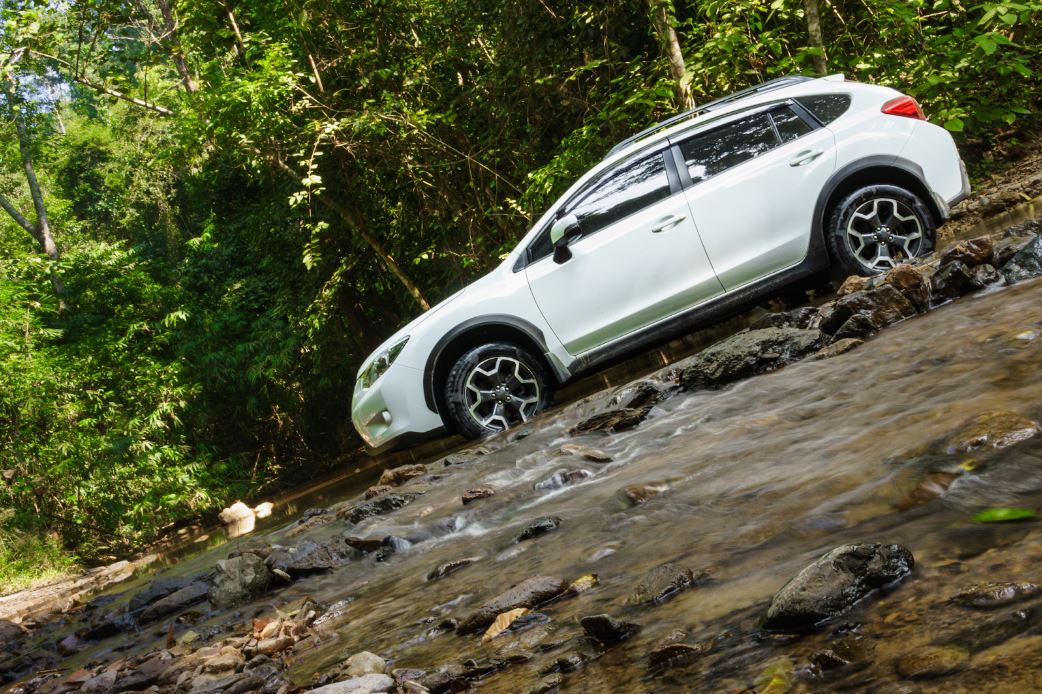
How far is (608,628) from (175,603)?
387 centimetres

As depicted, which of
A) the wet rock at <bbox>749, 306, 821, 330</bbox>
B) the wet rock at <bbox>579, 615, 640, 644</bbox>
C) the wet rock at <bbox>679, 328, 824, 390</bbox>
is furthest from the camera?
the wet rock at <bbox>749, 306, 821, 330</bbox>

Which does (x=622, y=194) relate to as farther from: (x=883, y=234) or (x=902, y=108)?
(x=902, y=108)

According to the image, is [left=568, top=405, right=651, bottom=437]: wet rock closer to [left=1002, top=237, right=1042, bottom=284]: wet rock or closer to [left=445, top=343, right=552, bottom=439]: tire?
[left=445, top=343, right=552, bottom=439]: tire

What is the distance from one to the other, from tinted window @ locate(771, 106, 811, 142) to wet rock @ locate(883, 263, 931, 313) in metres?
1.59

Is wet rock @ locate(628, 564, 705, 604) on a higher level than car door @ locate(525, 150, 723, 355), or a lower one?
lower

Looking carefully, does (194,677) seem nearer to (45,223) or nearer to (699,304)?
(699,304)

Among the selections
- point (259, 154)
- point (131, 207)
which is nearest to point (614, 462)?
point (259, 154)

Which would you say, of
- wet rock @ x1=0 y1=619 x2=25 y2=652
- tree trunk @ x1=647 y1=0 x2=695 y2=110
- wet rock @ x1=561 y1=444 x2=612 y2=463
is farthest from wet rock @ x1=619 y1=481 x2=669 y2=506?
tree trunk @ x1=647 y1=0 x2=695 y2=110

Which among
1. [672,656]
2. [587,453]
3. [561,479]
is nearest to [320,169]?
[587,453]

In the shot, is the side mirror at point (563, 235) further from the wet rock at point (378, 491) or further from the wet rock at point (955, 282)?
the wet rock at point (955, 282)

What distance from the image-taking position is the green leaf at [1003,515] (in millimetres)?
1956

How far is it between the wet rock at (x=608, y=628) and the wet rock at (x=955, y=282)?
12.7 feet

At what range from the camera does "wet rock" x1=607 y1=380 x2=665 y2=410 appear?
538 cm

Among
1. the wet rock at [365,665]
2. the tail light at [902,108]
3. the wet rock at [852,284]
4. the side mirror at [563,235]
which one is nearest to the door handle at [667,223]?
the side mirror at [563,235]
